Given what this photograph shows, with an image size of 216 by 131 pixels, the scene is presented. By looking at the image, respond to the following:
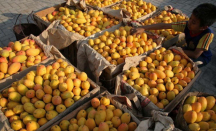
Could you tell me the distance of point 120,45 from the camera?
302cm

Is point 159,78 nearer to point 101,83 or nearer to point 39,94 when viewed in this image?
point 101,83

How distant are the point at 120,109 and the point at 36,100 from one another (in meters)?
1.03

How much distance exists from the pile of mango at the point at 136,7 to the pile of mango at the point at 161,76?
5.15 feet

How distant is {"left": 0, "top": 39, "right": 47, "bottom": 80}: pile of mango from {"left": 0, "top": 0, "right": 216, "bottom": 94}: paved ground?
207cm

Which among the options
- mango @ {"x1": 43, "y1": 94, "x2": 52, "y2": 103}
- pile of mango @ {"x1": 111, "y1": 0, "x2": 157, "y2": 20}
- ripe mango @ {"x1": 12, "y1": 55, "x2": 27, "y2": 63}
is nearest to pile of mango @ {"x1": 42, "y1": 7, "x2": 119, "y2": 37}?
pile of mango @ {"x1": 111, "y1": 0, "x2": 157, "y2": 20}

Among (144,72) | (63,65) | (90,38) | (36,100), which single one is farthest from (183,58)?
(36,100)

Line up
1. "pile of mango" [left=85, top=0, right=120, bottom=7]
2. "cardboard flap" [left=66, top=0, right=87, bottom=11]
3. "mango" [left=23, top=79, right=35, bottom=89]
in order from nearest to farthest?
1. "mango" [left=23, top=79, right=35, bottom=89]
2. "cardboard flap" [left=66, top=0, right=87, bottom=11]
3. "pile of mango" [left=85, top=0, right=120, bottom=7]

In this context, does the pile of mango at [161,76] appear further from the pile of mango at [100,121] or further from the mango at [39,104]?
the mango at [39,104]

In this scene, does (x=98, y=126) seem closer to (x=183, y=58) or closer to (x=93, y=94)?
(x=93, y=94)

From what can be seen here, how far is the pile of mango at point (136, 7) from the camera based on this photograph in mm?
4148

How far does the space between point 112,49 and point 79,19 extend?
47.1 inches

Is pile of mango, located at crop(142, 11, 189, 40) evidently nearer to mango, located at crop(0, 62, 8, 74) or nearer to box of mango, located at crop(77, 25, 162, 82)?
box of mango, located at crop(77, 25, 162, 82)

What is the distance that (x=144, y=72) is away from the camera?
269cm

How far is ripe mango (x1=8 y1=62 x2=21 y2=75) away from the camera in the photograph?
2454 millimetres
